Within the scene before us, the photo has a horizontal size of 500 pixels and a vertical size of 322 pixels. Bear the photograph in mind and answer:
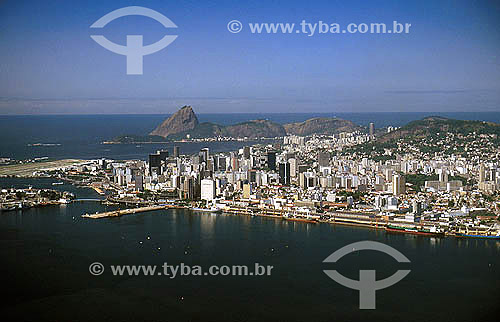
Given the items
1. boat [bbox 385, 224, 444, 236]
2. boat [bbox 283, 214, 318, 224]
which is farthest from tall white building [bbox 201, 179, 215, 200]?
boat [bbox 385, 224, 444, 236]

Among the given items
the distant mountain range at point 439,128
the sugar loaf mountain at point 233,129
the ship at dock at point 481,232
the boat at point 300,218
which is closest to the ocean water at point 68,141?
the distant mountain range at point 439,128

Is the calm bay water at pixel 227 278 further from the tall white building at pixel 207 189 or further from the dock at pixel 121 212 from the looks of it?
the tall white building at pixel 207 189

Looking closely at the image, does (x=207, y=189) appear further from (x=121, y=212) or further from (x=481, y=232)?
(x=481, y=232)

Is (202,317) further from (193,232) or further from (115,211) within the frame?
(115,211)

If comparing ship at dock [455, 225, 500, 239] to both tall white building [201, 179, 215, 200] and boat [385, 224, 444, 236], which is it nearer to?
boat [385, 224, 444, 236]

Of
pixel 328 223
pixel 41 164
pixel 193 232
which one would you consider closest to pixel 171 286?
pixel 193 232

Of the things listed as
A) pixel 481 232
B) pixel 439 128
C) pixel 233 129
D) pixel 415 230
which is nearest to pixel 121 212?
pixel 415 230
